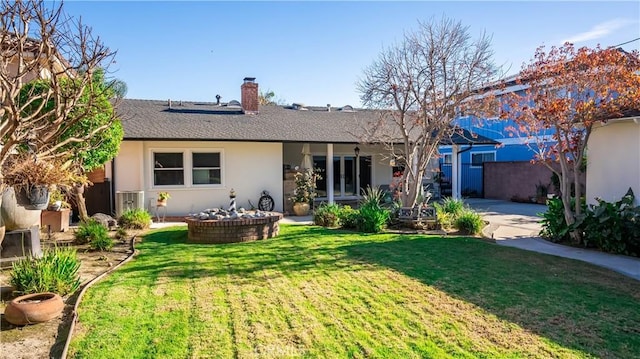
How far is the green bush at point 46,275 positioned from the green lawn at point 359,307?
33 centimetres

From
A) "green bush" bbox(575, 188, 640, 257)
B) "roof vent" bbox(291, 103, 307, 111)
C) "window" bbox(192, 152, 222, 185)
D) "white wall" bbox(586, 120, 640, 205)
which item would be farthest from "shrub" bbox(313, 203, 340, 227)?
"roof vent" bbox(291, 103, 307, 111)

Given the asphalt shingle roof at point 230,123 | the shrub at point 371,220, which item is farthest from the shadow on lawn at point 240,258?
the asphalt shingle roof at point 230,123

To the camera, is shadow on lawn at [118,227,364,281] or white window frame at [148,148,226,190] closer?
shadow on lawn at [118,227,364,281]

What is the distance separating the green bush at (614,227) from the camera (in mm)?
8094

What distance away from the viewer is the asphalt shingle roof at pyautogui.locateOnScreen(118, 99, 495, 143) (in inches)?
559

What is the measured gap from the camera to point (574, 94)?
29.7 feet

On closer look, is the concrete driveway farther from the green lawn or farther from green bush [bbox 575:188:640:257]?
the green lawn

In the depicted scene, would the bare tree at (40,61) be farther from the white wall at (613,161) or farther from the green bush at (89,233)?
the white wall at (613,161)

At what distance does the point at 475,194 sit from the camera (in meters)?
23.7

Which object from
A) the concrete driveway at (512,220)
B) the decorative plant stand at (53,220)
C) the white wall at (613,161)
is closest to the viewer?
the white wall at (613,161)

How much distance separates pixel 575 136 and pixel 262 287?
303 inches

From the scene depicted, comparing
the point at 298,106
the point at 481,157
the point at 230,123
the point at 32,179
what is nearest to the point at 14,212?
the point at 32,179

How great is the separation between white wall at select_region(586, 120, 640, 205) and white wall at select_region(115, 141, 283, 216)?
973cm

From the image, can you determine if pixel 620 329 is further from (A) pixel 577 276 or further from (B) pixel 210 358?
(B) pixel 210 358
